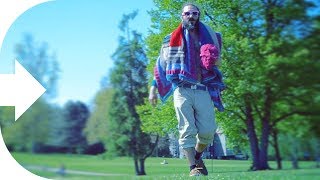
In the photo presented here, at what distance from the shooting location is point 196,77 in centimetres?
416

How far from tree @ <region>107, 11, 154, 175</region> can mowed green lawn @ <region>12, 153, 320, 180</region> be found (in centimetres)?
11

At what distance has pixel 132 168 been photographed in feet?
15.4

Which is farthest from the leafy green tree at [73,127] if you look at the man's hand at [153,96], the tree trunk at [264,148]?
the tree trunk at [264,148]

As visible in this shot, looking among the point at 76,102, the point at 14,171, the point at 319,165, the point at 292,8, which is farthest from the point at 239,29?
the point at 14,171

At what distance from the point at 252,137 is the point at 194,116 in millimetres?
472

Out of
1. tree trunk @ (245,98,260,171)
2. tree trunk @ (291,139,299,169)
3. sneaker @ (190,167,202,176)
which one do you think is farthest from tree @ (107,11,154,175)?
tree trunk @ (291,139,299,169)

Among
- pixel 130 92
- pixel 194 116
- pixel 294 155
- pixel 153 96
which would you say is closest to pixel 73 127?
pixel 130 92

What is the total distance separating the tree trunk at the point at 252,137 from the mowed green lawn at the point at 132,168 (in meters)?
0.05

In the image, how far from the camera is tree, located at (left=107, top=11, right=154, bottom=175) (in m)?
4.61

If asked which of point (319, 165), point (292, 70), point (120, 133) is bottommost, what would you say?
point (319, 165)

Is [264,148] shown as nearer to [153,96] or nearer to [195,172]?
[195,172]

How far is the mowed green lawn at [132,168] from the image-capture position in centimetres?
405

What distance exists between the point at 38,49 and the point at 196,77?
1.40 m

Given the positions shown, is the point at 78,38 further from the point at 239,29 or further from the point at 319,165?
the point at 319,165
